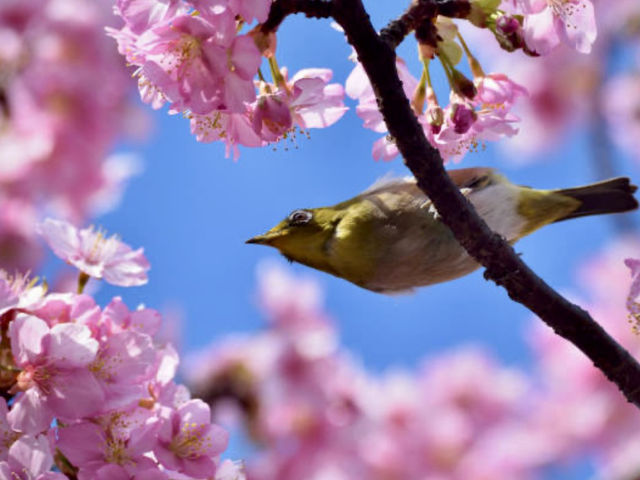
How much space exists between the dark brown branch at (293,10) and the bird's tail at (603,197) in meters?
1.57

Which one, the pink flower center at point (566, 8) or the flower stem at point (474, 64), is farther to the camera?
the flower stem at point (474, 64)

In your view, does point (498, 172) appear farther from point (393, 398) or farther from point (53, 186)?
point (53, 186)

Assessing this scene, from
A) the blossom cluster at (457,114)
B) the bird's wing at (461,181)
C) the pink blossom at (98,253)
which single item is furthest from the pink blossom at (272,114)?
the bird's wing at (461,181)

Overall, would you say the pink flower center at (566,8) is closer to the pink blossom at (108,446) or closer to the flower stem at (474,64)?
the flower stem at (474,64)

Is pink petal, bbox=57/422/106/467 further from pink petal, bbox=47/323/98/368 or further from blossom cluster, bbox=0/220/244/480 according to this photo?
pink petal, bbox=47/323/98/368

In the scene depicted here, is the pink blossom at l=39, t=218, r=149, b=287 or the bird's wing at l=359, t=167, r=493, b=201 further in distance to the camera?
the bird's wing at l=359, t=167, r=493, b=201

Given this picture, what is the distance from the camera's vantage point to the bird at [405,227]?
8.14 feet

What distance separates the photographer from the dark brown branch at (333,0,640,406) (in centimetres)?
140

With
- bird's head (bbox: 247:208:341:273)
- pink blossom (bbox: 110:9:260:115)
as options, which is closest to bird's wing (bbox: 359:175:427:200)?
bird's head (bbox: 247:208:341:273)

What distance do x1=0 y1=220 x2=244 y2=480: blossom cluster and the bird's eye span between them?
2.93ft

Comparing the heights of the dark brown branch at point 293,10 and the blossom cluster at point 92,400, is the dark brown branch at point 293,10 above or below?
above

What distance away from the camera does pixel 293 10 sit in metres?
1.47

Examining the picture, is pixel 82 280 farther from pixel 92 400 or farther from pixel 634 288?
pixel 634 288

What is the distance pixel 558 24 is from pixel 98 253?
1230 mm
